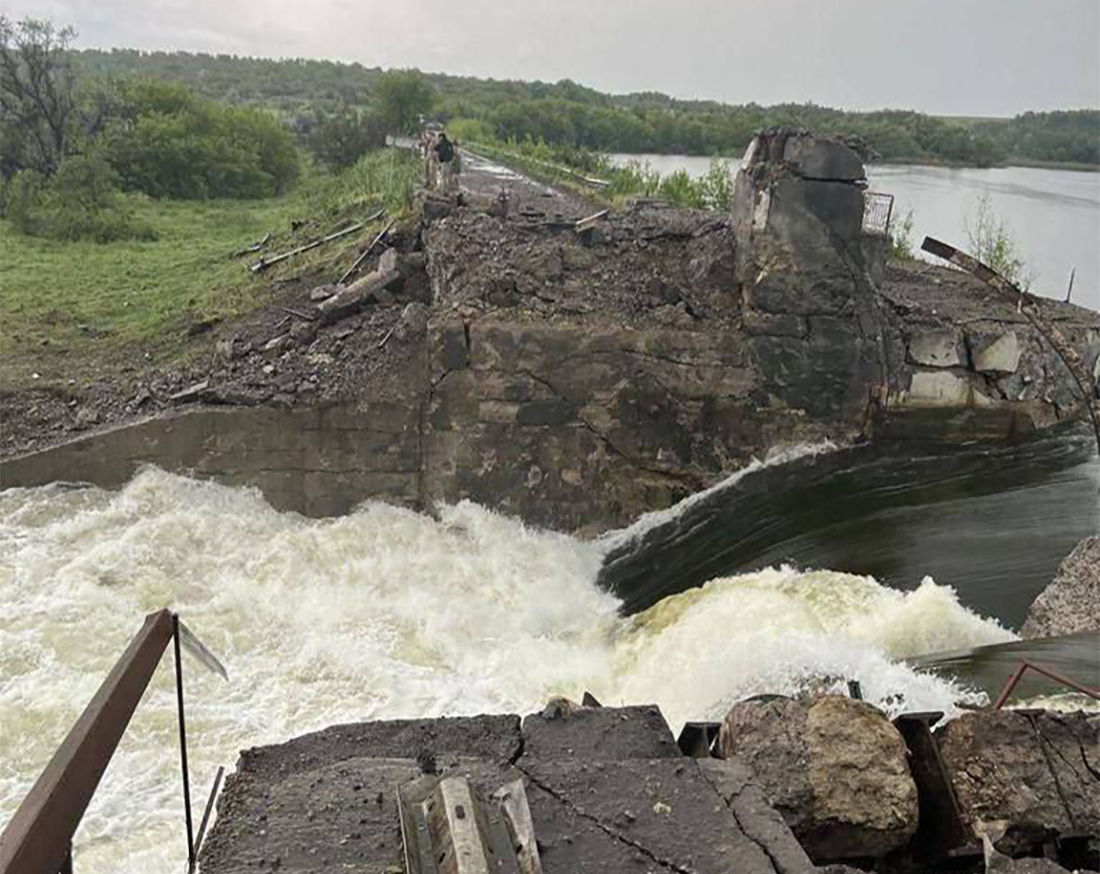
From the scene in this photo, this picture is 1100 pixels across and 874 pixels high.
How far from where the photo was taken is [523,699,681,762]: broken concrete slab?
2.63 metres

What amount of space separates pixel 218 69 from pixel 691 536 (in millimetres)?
103020

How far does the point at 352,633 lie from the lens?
7070mm

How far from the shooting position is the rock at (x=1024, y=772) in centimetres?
319

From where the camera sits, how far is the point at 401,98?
38.0 m

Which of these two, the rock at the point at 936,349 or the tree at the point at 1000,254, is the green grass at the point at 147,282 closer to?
the rock at the point at 936,349

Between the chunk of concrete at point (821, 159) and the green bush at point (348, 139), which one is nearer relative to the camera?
the chunk of concrete at point (821, 159)

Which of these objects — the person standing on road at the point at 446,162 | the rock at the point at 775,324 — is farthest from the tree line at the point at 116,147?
the rock at the point at 775,324

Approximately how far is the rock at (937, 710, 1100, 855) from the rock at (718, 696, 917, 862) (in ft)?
0.80

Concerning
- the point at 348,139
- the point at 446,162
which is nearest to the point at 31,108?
the point at 348,139

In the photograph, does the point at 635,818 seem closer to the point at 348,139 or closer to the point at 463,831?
the point at 463,831

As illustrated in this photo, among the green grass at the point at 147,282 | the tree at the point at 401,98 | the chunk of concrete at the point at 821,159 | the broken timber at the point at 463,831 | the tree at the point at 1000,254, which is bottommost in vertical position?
the green grass at the point at 147,282

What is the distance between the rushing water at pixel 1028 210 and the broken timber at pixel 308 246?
779 centimetres

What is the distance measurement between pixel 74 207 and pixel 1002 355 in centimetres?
1913

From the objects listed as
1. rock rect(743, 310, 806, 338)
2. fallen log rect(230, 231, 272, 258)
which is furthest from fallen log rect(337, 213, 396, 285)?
fallen log rect(230, 231, 272, 258)
